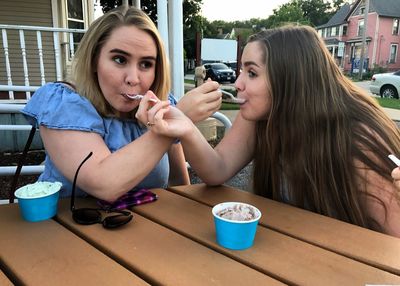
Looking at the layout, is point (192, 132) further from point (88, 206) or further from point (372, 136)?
point (372, 136)

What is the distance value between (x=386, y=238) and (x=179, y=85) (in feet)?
8.57

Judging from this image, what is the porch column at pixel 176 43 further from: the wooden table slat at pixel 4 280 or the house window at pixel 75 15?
the house window at pixel 75 15

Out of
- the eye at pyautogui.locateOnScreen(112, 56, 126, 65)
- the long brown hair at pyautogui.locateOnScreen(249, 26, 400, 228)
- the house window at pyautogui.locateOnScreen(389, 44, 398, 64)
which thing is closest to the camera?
the long brown hair at pyautogui.locateOnScreen(249, 26, 400, 228)

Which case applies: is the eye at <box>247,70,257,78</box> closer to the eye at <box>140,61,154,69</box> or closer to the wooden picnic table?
the eye at <box>140,61,154,69</box>

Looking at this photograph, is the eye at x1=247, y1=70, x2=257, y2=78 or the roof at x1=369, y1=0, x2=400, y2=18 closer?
the eye at x1=247, y1=70, x2=257, y2=78

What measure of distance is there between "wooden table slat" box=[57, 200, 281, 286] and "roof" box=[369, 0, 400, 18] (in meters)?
47.8

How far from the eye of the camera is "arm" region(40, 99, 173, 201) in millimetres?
1251

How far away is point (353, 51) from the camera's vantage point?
4647 cm

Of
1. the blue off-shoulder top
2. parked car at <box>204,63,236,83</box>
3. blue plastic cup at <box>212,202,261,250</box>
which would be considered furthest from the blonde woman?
parked car at <box>204,63,236,83</box>

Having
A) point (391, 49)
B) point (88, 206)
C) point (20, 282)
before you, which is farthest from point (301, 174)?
point (391, 49)

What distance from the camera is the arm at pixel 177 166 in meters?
1.98

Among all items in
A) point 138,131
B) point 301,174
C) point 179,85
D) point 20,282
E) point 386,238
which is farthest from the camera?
point 179,85

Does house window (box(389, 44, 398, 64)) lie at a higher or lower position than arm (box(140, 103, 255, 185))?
higher

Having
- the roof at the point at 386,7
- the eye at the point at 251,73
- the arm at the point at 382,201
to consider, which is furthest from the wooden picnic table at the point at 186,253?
the roof at the point at 386,7
